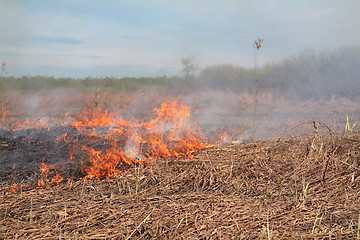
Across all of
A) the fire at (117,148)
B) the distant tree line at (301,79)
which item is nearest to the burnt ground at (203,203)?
the fire at (117,148)

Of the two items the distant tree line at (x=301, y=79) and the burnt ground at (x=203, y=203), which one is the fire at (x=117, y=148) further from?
the distant tree line at (x=301, y=79)

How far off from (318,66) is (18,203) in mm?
14422

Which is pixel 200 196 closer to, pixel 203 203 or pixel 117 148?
pixel 203 203

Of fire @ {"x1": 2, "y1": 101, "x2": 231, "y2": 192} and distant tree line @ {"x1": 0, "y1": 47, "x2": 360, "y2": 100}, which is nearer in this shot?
fire @ {"x1": 2, "y1": 101, "x2": 231, "y2": 192}

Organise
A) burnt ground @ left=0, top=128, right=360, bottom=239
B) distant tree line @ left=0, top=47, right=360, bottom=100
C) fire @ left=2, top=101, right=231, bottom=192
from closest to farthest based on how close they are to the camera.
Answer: burnt ground @ left=0, top=128, right=360, bottom=239 < fire @ left=2, top=101, right=231, bottom=192 < distant tree line @ left=0, top=47, right=360, bottom=100

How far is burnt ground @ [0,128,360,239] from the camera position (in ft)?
7.09

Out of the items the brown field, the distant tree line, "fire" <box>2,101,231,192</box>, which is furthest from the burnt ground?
the distant tree line

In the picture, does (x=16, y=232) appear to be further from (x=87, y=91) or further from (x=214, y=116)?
(x=214, y=116)

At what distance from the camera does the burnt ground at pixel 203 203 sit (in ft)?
7.09

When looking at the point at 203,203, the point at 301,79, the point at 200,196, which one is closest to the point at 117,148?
the point at 200,196

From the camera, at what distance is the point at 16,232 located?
220 centimetres

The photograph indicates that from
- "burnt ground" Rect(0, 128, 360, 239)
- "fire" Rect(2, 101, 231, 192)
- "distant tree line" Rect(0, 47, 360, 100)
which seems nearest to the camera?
"burnt ground" Rect(0, 128, 360, 239)

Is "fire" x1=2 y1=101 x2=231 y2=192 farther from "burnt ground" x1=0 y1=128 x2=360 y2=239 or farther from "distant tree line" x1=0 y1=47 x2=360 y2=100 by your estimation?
"distant tree line" x1=0 y1=47 x2=360 y2=100

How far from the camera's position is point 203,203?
2.56 meters
